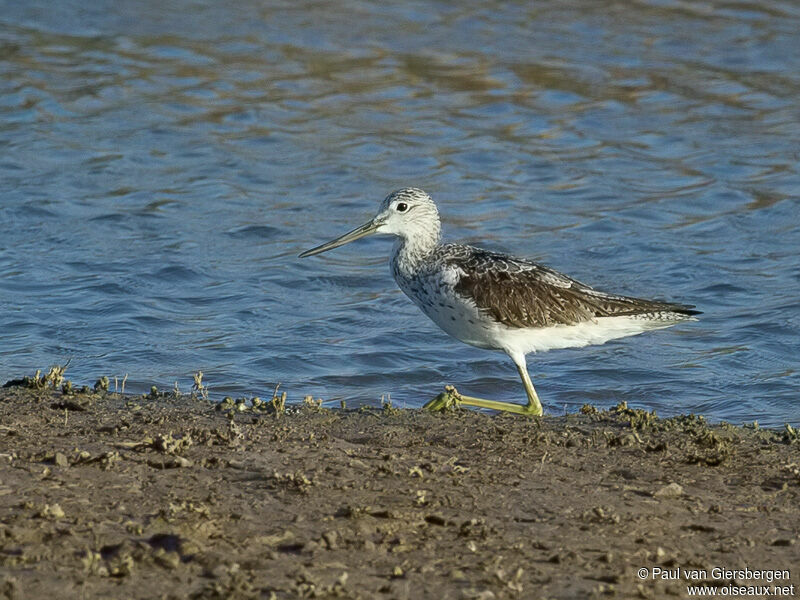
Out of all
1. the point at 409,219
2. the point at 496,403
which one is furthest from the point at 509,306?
the point at 409,219

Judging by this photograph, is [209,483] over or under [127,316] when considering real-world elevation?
over

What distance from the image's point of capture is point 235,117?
17078 mm

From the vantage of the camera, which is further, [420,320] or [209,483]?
[420,320]

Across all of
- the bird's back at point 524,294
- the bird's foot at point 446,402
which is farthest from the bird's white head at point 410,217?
the bird's foot at point 446,402

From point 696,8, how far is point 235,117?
8946 millimetres

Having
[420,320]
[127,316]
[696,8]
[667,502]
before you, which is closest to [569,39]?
[696,8]

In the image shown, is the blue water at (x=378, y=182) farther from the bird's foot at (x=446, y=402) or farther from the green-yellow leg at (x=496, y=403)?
the bird's foot at (x=446, y=402)

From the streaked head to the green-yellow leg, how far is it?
1.25 meters

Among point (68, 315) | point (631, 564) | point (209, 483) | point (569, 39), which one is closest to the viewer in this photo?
point (631, 564)

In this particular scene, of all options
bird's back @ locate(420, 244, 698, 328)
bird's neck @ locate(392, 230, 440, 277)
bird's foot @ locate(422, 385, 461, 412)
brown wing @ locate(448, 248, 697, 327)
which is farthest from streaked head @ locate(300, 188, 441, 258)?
bird's foot @ locate(422, 385, 461, 412)

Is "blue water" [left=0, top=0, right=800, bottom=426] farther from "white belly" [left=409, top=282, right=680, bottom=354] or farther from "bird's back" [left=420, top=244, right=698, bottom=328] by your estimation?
"bird's back" [left=420, top=244, right=698, bottom=328]

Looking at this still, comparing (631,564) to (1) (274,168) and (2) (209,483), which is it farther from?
(1) (274,168)

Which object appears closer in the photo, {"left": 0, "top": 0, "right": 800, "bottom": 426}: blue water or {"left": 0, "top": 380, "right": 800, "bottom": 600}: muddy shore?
{"left": 0, "top": 380, "right": 800, "bottom": 600}: muddy shore

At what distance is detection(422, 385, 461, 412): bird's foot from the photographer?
856 cm
